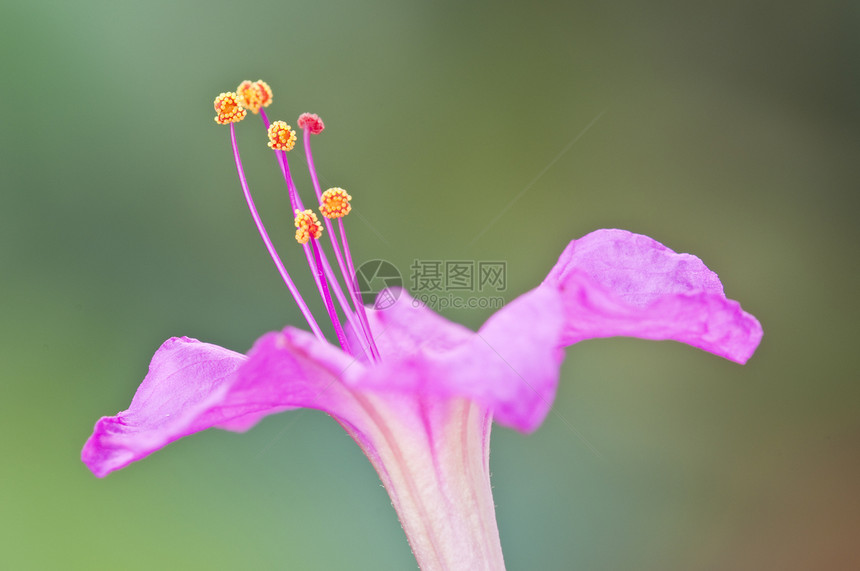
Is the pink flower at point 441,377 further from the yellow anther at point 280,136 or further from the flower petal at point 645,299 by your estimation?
the yellow anther at point 280,136

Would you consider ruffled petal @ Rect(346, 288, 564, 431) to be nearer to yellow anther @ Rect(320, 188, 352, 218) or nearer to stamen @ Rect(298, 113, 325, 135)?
yellow anther @ Rect(320, 188, 352, 218)

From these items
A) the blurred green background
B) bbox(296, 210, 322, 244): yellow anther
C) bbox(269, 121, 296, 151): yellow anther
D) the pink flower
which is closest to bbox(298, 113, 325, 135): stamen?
bbox(269, 121, 296, 151): yellow anther

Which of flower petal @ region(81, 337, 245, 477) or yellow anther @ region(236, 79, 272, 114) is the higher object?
yellow anther @ region(236, 79, 272, 114)

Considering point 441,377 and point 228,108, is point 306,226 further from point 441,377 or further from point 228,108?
point 441,377

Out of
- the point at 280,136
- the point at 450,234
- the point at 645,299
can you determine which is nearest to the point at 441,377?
the point at 645,299

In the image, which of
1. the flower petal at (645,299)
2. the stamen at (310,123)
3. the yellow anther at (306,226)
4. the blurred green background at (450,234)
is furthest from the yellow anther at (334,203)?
the blurred green background at (450,234)
